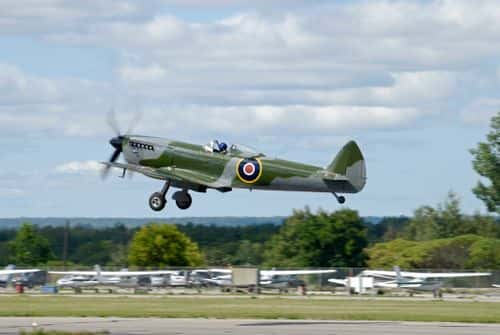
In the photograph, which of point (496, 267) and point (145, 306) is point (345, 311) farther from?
point (496, 267)

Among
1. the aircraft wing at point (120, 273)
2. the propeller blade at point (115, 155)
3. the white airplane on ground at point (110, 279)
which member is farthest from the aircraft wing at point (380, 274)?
the propeller blade at point (115, 155)

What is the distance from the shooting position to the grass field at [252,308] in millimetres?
57000

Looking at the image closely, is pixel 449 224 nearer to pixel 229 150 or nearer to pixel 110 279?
pixel 110 279

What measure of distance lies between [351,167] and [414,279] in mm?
43412

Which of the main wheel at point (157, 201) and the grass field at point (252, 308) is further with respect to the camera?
the grass field at point (252, 308)

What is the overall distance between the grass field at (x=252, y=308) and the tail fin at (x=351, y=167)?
1113cm

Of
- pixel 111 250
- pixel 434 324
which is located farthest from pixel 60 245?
pixel 434 324

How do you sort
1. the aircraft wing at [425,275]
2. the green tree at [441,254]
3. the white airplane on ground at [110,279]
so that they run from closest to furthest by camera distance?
the aircraft wing at [425,275]
the white airplane on ground at [110,279]
the green tree at [441,254]

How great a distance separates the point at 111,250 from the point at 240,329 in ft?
366

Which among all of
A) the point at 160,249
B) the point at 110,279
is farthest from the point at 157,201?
the point at 160,249

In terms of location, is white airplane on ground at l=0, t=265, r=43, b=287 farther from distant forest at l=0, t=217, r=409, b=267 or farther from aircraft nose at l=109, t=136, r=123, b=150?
aircraft nose at l=109, t=136, r=123, b=150

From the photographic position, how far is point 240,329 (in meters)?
47.2

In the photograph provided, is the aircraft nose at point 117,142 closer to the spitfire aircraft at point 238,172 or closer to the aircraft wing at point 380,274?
the spitfire aircraft at point 238,172

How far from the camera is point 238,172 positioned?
45.9 meters
